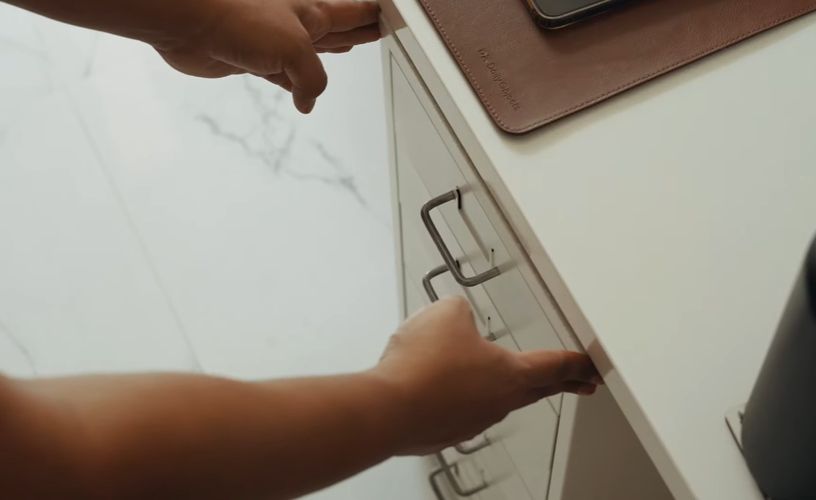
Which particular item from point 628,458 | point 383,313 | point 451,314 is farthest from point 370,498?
point 451,314

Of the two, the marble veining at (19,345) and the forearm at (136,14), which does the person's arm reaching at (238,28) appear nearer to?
the forearm at (136,14)

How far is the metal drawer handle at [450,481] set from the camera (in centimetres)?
100

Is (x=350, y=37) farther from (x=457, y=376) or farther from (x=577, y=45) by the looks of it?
(x=457, y=376)

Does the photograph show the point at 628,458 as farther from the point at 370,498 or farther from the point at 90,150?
the point at 90,150

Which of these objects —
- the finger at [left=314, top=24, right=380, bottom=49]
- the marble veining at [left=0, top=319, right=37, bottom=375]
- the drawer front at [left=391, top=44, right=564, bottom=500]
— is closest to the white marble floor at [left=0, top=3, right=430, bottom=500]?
the marble veining at [left=0, top=319, right=37, bottom=375]

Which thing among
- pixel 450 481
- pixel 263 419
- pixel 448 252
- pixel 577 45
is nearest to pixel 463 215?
pixel 448 252

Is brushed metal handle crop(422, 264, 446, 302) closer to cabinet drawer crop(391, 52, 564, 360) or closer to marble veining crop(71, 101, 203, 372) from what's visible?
cabinet drawer crop(391, 52, 564, 360)

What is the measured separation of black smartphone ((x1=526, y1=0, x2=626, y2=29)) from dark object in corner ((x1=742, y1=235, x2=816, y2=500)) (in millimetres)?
266

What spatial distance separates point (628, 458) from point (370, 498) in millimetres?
570

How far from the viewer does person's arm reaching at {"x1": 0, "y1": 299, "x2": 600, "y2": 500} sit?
1.35ft

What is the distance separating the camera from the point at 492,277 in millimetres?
642

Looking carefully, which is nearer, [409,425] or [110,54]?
[409,425]

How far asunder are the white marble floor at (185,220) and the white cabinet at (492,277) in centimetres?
45

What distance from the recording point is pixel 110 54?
156cm
